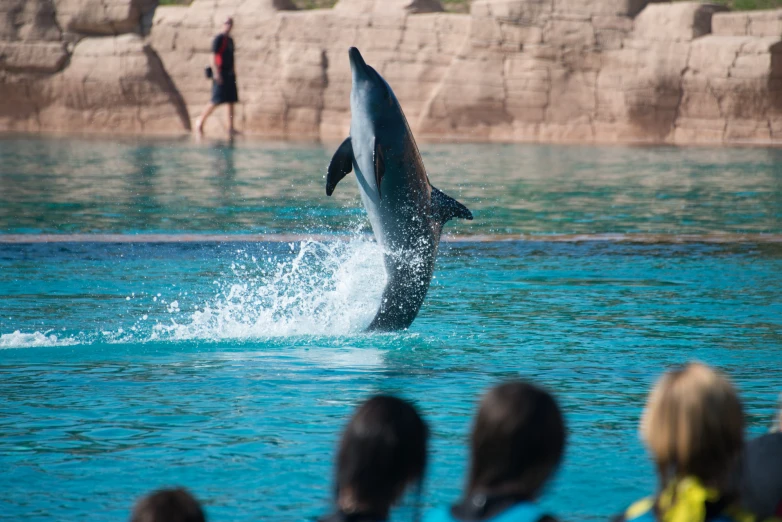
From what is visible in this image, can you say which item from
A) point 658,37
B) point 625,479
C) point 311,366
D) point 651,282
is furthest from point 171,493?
point 658,37

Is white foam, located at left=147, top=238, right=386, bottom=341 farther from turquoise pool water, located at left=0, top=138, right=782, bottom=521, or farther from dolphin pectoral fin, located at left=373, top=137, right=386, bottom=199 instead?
dolphin pectoral fin, located at left=373, top=137, right=386, bottom=199

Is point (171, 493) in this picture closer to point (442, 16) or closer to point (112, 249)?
point (112, 249)

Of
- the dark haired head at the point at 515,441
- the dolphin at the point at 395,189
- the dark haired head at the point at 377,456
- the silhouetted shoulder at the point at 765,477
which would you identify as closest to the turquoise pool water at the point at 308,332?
the dolphin at the point at 395,189

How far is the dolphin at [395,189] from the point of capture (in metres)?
5.83

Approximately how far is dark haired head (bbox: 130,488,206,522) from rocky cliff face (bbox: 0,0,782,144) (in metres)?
19.9

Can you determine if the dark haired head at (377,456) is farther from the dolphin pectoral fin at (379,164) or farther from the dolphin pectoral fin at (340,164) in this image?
the dolphin pectoral fin at (340,164)

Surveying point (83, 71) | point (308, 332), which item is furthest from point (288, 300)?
point (83, 71)

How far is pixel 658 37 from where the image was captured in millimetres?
21344

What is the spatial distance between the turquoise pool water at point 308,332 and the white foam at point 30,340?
0.06 feet

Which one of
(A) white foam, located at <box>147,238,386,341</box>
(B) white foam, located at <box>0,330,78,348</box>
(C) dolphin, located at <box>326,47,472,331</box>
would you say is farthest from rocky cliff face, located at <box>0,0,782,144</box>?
(B) white foam, located at <box>0,330,78,348</box>

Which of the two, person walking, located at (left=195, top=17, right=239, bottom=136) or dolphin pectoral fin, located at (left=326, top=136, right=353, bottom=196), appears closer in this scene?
dolphin pectoral fin, located at (left=326, top=136, right=353, bottom=196)

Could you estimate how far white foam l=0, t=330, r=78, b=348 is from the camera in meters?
5.84

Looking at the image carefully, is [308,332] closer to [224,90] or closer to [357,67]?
[357,67]

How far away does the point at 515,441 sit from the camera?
1994mm
